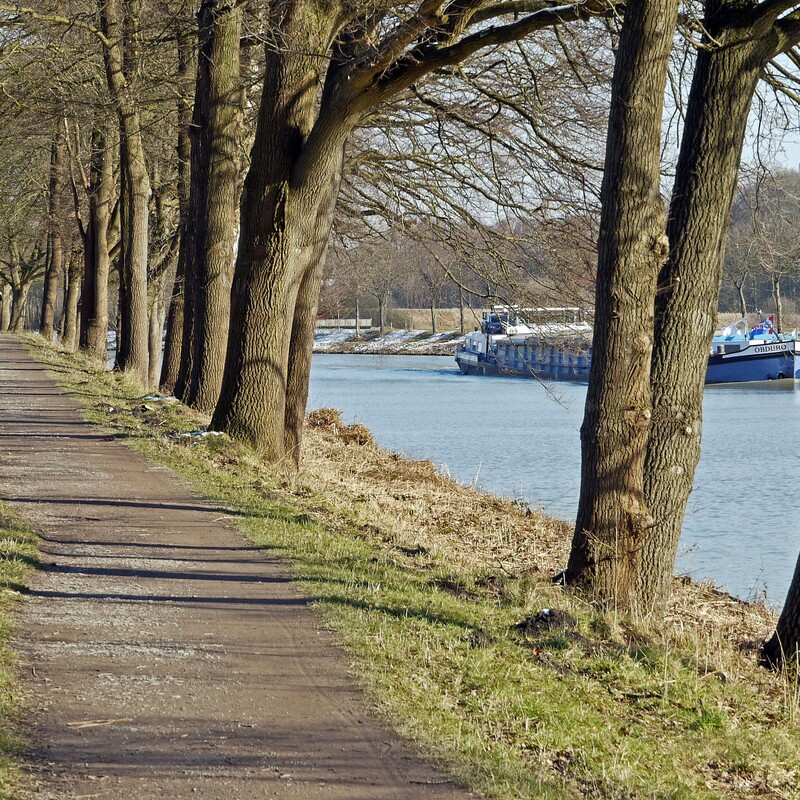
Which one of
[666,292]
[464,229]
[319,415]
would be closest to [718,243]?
[666,292]

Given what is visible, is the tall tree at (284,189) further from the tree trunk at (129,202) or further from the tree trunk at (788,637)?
the tree trunk at (788,637)

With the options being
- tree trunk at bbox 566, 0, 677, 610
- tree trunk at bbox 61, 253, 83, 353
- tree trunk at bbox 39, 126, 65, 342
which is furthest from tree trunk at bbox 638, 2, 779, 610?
tree trunk at bbox 61, 253, 83, 353

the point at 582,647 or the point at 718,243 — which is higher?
the point at 718,243

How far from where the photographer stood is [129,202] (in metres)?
21.6

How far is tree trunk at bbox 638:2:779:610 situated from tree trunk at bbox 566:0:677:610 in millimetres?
428

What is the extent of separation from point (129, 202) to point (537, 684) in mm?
18115

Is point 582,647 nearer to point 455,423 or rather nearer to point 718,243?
point 718,243

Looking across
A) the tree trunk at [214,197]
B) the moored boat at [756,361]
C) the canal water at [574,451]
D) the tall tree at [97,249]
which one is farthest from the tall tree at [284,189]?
the moored boat at [756,361]

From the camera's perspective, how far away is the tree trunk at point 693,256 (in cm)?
832

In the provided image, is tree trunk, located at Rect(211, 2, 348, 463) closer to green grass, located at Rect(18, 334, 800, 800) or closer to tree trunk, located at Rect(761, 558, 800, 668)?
green grass, located at Rect(18, 334, 800, 800)

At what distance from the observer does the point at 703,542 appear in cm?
1456

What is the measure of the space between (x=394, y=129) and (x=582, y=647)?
11.2 meters

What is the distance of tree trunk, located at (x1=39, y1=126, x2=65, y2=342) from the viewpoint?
2814cm

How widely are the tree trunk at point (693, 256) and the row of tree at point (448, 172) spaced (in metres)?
0.02
